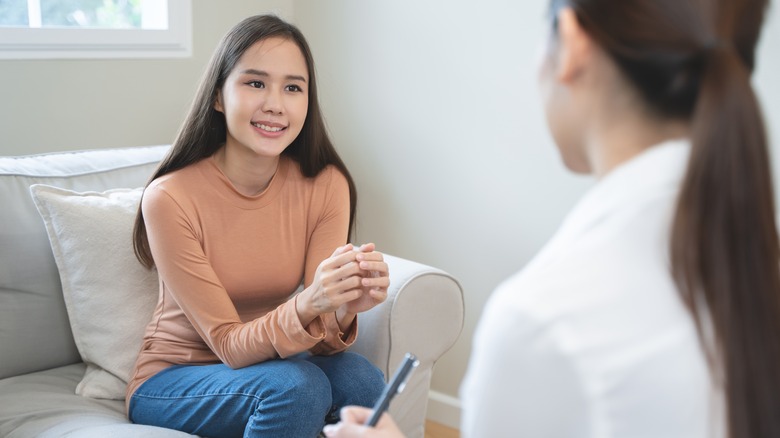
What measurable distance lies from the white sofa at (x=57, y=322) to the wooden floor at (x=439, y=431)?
25.6 inches

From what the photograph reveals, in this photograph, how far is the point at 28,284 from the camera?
74.5 inches

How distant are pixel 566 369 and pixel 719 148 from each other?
22 centimetres

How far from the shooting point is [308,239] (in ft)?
6.55

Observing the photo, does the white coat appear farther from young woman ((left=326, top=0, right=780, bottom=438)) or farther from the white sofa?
the white sofa

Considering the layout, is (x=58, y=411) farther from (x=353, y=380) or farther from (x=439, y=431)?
(x=439, y=431)

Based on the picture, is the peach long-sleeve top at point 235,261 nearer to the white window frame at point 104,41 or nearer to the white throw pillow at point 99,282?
the white throw pillow at point 99,282

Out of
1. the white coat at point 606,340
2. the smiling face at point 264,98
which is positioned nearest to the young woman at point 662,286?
the white coat at point 606,340

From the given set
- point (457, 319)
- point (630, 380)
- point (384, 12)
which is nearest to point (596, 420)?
point (630, 380)

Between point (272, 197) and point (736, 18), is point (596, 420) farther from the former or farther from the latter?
point (272, 197)

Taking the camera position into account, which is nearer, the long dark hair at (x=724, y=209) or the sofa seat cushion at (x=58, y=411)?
the long dark hair at (x=724, y=209)

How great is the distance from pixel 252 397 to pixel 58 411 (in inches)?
16.1

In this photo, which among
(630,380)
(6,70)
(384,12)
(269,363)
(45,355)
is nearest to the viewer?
(630,380)

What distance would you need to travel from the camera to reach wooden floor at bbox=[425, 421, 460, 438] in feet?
8.87

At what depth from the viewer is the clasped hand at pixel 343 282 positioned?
1688 mm
